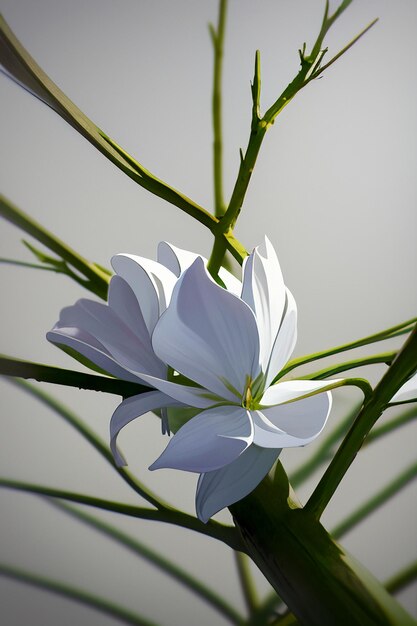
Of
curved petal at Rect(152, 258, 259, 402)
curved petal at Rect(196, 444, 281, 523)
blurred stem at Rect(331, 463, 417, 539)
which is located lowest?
blurred stem at Rect(331, 463, 417, 539)

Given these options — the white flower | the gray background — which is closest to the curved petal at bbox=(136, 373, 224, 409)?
the white flower

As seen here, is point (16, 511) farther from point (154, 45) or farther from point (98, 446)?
point (154, 45)

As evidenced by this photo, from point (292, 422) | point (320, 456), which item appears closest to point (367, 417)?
point (292, 422)

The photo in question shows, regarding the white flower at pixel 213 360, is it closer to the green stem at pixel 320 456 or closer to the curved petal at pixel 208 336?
the curved petal at pixel 208 336

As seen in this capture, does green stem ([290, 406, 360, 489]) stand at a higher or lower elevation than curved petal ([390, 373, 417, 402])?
higher

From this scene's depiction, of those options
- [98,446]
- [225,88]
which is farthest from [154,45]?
[98,446]

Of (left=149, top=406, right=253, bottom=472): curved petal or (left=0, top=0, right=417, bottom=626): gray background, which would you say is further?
(left=0, top=0, right=417, bottom=626): gray background

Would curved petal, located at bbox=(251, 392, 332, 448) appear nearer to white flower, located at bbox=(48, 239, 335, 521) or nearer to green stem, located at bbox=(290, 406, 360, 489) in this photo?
white flower, located at bbox=(48, 239, 335, 521)

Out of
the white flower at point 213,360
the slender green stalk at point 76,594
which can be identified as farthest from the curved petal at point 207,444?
the slender green stalk at point 76,594
